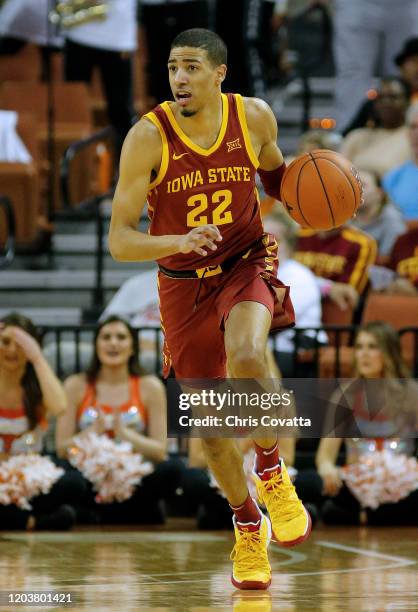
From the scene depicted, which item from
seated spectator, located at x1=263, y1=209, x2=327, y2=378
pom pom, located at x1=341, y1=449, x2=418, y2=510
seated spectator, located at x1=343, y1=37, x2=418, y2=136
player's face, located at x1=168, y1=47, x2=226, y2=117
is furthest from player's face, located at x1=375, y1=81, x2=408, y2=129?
player's face, located at x1=168, y1=47, x2=226, y2=117

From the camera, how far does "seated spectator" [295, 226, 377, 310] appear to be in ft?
32.4

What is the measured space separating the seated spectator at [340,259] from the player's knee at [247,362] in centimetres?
378

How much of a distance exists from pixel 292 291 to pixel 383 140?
2476 mm

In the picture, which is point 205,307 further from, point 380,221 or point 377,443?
point 380,221

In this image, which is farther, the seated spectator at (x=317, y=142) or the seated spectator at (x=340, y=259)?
the seated spectator at (x=317, y=142)

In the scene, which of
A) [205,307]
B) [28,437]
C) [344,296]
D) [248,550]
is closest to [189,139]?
[205,307]

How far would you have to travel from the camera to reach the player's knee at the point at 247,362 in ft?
19.9

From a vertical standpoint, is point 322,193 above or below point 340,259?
above

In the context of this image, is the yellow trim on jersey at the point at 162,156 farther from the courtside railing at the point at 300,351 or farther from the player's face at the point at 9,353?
the courtside railing at the point at 300,351

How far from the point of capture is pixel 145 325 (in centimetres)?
995

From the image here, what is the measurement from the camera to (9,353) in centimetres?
896

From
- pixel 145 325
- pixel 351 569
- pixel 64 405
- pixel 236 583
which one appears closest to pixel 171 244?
pixel 236 583

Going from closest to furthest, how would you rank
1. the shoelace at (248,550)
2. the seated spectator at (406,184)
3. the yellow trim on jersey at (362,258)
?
the shoelace at (248,550) < the yellow trim on jersey at (362,258) < the seated spectator at (406,184)

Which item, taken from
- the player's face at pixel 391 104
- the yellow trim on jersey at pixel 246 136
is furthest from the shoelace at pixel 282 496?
the player's face at pixel 391 104
